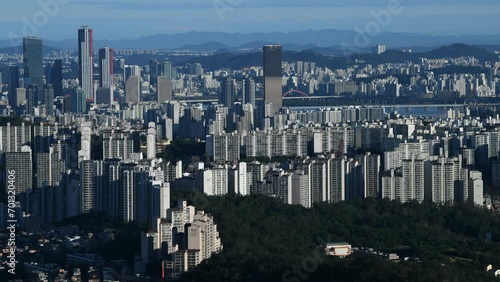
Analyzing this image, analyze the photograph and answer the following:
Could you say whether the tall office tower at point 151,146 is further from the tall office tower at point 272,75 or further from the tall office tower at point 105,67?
the tall office tower at point 105,67

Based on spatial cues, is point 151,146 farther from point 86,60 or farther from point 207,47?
point 207,47

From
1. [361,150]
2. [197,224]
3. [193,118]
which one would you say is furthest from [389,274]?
[193,118]

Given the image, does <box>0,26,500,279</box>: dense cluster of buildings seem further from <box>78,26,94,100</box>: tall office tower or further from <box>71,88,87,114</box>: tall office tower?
<box>78,26,94,100</box>: tall office tower

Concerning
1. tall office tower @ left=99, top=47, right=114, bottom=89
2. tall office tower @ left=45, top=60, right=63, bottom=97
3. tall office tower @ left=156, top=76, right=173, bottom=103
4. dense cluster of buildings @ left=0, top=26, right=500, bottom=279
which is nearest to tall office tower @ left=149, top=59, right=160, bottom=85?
tall office tower @ left=99, top=47, right=114, bottom=89

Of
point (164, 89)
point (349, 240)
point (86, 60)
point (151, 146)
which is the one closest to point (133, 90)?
point (164, 89)

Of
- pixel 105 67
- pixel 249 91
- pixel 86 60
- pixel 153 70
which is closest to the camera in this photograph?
pixel 249 91

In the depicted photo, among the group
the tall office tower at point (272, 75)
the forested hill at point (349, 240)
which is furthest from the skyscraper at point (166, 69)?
the forested hill at point (349, 240)
